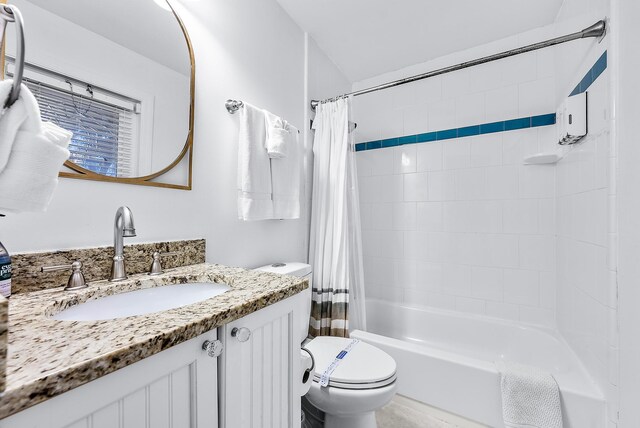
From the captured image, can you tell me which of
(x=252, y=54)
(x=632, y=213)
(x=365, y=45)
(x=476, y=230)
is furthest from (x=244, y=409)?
(x=365, y=45)

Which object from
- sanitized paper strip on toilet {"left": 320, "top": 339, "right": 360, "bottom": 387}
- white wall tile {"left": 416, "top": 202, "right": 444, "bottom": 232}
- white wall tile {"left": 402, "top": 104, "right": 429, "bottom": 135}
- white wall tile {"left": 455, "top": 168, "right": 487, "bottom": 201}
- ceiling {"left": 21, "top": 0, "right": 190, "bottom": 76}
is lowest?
sanitized paper strip on toilet {"left": 320, "top": 339, "right": 360, "bottom": 387}

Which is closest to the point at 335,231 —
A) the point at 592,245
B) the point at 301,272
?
the point at 301,272

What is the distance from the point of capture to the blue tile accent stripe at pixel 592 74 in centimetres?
113

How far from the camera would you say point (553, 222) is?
71.4 inches

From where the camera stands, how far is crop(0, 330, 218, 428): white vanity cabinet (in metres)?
0.38

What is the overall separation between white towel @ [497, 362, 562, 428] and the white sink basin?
4.49ft

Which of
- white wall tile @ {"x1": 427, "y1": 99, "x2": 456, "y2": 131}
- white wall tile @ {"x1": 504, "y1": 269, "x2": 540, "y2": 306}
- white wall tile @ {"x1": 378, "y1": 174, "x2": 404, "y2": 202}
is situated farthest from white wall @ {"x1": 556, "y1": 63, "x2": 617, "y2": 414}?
white wall tile @ {"x1": 378, "y1": 174, "x2": 404, "y2": 202}

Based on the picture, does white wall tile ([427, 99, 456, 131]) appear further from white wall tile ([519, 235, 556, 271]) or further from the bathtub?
the bathtub

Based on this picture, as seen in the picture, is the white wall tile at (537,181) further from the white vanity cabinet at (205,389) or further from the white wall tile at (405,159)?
the white vanity cabinet at (205,389)

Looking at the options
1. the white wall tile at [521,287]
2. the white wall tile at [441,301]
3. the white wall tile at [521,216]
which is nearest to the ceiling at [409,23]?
the white wall tile at [521,216]

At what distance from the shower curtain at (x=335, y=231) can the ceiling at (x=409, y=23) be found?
53 centimetres

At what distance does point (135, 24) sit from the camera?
0.99m

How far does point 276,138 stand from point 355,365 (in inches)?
45.1

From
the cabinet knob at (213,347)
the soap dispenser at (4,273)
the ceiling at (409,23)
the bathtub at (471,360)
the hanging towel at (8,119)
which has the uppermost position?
the ceiling at (409,23)
